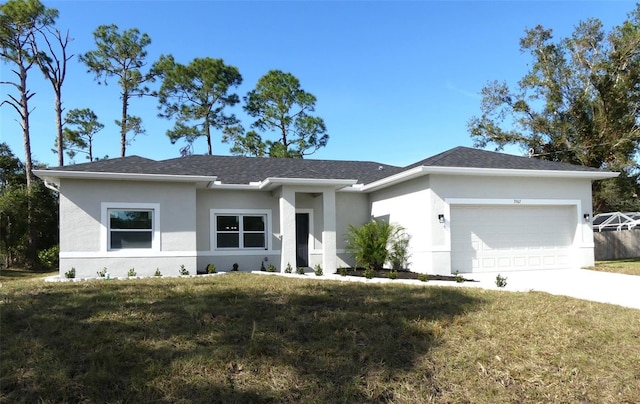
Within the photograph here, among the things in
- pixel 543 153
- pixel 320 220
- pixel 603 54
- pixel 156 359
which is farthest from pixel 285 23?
pixel 603 54

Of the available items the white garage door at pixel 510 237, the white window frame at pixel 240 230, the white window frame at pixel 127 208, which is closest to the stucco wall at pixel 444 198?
the white garage door at pixel 510 237

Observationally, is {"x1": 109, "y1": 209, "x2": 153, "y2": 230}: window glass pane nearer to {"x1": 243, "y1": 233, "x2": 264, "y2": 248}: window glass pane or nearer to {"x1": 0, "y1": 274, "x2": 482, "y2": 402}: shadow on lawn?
{"x1": 243, "y1": 233, "x2": 264, "y2": 248}: window glass pane

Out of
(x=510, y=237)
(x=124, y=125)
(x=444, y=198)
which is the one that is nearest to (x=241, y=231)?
(x=444, y=198)

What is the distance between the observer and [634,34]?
22438 mm

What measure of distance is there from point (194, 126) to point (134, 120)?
4.38 metres

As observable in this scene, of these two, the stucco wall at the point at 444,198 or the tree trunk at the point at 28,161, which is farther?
the tree trunk at the point at 28,161

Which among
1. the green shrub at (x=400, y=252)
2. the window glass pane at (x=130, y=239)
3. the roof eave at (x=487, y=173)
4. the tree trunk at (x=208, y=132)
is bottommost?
the green shrub at (x=400, y=252)

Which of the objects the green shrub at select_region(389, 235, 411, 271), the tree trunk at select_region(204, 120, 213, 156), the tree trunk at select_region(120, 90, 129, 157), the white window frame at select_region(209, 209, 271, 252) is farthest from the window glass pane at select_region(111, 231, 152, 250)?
the tree trunk at select_region(120, 90, 129, 157)

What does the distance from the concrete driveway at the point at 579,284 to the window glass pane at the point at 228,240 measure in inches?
297

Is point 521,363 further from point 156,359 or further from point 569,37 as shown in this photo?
point 569,37

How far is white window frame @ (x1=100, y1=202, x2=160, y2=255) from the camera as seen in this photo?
12297mm

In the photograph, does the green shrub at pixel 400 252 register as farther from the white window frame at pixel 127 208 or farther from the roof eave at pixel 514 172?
the white window frame at pixel 127 208

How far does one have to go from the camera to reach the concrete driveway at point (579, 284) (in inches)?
314

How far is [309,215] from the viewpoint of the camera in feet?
51.0
